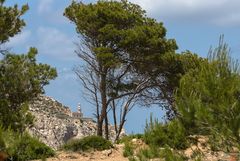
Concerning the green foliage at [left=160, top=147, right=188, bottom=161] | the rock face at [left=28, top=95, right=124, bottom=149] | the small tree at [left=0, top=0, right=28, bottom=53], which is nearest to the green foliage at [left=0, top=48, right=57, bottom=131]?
the small tree at [left=0, top=0, right=28, bottom=53]

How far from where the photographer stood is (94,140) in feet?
54.5

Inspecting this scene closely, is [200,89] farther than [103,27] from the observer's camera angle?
No

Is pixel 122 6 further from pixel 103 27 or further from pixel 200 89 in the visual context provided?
pixel 200 89

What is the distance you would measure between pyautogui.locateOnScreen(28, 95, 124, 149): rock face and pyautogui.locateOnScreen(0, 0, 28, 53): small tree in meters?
12.0

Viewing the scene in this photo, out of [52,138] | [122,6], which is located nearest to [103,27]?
[122,6]

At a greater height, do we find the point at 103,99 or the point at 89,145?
the point at 103,99

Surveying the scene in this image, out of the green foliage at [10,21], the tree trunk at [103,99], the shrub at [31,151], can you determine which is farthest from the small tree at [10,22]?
the tree trunk at [103,99]

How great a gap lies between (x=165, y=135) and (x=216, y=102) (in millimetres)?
1933

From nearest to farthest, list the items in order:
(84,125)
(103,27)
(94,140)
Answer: (94,140) < (103,27) < (84,125)

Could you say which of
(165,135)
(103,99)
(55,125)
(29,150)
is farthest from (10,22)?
(55,125)

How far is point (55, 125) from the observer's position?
97.4 feet

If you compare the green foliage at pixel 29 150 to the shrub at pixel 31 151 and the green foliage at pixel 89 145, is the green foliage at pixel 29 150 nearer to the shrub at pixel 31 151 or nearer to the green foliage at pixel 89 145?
the shrub at pixel 31 151

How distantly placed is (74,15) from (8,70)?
11838 mm

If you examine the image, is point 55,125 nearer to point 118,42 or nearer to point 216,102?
point 118,42
